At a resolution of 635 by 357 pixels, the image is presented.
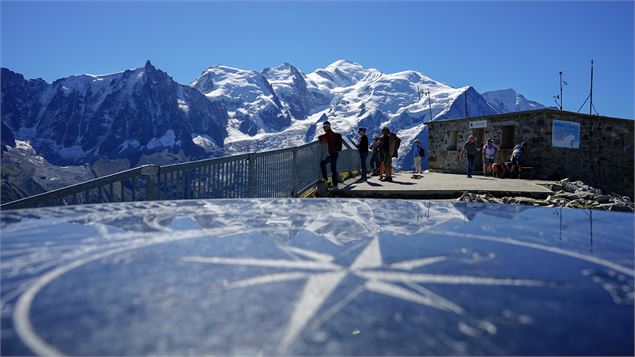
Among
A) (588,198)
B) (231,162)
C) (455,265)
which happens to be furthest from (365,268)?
(588,198)

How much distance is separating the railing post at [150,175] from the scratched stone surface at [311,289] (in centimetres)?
282

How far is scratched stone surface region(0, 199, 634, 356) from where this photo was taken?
3.52 feet

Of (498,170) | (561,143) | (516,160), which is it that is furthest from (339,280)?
(561,143)

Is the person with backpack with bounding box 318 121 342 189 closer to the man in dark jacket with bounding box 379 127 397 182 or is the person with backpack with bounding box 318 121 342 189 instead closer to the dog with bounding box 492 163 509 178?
the man in dark jacket with bounding box 379 127 397 182

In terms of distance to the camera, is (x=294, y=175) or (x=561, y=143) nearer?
(x=294, y=175)

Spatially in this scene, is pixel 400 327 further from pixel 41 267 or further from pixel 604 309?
pixel 41 267

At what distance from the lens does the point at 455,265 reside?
5.75 ft

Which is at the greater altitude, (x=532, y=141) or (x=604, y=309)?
(x=532, y=141)

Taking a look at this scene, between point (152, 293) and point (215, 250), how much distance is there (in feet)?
1.97

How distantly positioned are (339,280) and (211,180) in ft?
19.5

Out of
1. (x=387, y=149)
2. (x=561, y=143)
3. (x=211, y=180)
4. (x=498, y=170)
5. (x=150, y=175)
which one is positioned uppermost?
(x=561, y=143)

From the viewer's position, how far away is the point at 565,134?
21.3 metres

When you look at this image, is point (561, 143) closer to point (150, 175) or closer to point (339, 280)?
point (150, 175)

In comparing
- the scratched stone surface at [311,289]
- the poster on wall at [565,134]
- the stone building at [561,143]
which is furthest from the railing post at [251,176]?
the poster on wall at [565,134]
